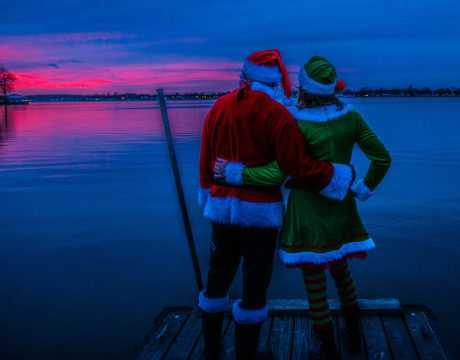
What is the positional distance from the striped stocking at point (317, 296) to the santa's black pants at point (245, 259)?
0.26m

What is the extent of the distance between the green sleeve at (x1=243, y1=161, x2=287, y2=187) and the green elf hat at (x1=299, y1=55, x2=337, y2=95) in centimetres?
53

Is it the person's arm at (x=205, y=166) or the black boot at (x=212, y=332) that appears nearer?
the person's arm at (x=205, y=166)

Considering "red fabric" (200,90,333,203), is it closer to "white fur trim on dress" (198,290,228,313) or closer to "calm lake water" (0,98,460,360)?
"white fur trim on dress" (198,290,228,313)

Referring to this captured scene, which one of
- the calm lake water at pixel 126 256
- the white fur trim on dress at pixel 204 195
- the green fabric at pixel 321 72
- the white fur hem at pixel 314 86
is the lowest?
the calm lake water at pixel 126 256

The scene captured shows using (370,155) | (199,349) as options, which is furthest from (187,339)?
(370,155)

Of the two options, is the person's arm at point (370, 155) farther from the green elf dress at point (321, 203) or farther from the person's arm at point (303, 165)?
the person's arm at point (303, 165)

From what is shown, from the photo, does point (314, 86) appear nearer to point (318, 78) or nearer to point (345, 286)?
point (318, 78)

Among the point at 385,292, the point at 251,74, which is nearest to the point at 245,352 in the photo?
the point at 251,74

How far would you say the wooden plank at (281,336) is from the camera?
11.3 feet

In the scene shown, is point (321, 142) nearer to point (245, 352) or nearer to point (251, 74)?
point (251, 74)

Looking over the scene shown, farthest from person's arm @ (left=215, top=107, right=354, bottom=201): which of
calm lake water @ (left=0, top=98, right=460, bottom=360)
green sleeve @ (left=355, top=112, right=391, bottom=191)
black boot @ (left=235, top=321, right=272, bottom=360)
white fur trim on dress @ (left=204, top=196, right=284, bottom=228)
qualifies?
calm lake water @ (left=0, top=98, right=460, bottom=360)

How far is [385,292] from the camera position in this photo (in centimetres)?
552

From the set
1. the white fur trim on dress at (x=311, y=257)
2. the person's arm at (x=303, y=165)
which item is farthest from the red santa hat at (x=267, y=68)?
the white fur trim on dress at (x=311, y=257)

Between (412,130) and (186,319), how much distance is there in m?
24.9
